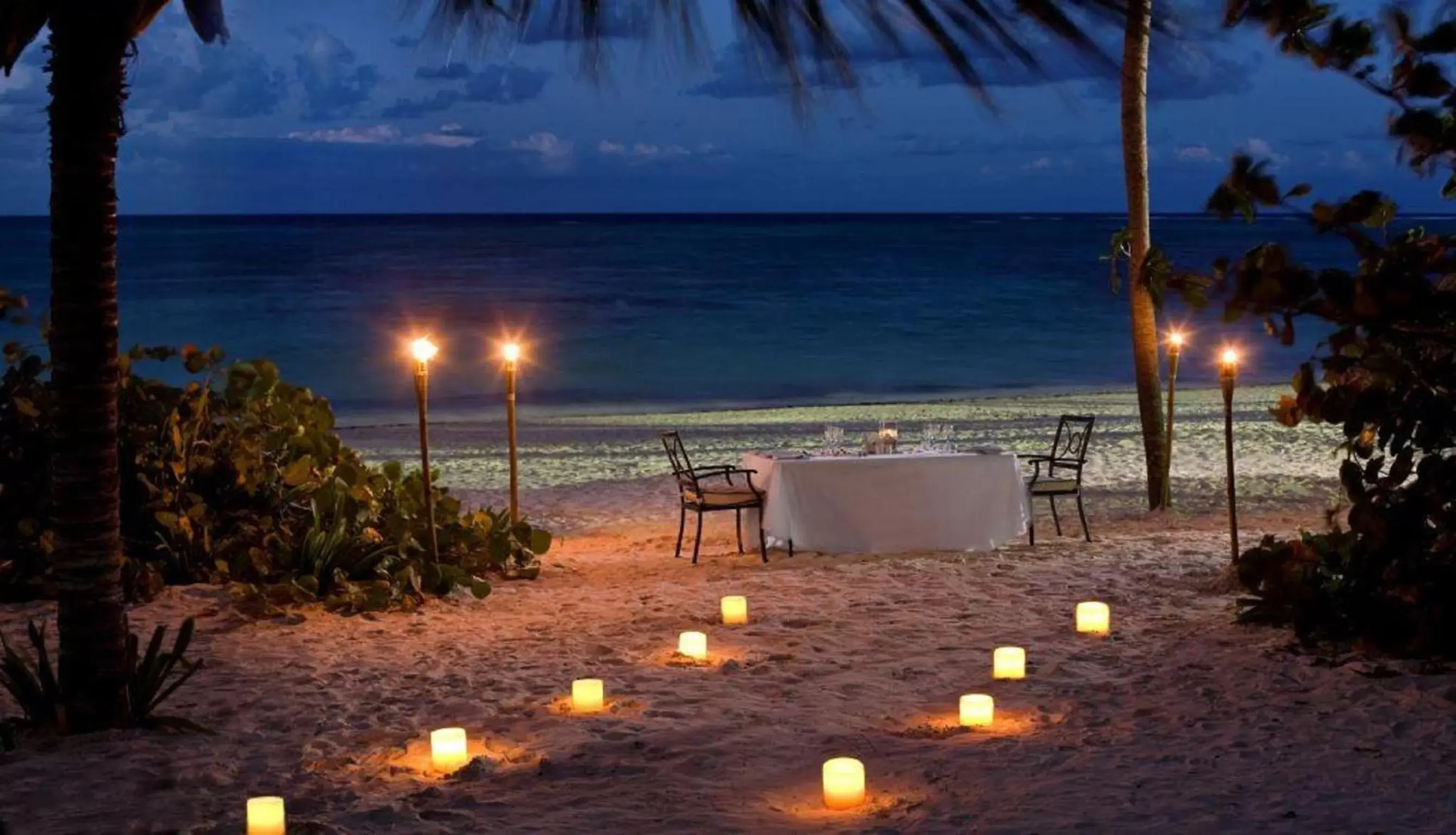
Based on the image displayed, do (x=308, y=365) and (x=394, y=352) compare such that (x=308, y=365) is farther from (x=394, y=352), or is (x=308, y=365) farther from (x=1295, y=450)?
(x=1295, y=450)

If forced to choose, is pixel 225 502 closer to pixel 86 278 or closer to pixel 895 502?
pixel 86 278

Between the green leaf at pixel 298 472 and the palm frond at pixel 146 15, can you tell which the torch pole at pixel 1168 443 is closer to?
the green leaf at pixel 298 472

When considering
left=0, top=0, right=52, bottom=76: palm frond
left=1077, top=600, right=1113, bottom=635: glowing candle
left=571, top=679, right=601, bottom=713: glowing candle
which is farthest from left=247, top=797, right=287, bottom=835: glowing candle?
left=1077, top=600, right=1113, bottom=635: glowing candle

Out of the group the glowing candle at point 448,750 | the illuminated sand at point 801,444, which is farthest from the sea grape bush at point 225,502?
the illuminated sand at point 801,444

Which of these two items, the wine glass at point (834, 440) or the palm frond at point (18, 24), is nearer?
the palm frond at point (18, 24)

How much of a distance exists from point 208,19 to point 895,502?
196 inches

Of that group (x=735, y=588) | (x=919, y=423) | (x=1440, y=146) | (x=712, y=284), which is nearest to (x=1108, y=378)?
(x=919, y=423)

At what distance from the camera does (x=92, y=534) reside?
170 inches

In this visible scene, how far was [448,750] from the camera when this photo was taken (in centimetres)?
431

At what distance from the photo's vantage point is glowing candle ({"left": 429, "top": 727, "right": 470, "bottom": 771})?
430 centimetres

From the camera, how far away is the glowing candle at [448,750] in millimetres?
4301

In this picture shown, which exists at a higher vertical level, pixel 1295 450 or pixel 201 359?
pixel 201 359

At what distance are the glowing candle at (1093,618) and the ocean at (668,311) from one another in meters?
16.4

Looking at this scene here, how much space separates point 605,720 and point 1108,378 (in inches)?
885
